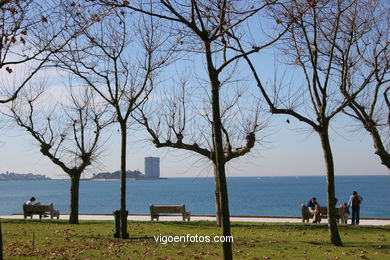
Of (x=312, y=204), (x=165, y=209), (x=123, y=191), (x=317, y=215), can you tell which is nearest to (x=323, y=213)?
(x=317, y=215)

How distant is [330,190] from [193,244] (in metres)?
4.03

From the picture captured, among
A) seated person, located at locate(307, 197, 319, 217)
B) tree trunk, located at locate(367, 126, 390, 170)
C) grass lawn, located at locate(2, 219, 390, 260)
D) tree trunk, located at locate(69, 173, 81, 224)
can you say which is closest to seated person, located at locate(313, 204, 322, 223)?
seated person, located at locate(307, 197, 319, 217)

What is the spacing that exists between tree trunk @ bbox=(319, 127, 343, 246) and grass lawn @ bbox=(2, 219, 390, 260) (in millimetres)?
334

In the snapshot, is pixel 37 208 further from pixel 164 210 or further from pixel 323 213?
pixel 323 213

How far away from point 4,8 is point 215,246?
25.4 ft

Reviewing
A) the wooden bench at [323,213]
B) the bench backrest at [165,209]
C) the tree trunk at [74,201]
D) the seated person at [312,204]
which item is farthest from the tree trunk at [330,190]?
the tree trunk at [74,201]

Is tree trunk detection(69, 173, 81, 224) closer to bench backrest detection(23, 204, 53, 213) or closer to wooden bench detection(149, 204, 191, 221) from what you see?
bench backrest detection(23, 204, 53, 213)

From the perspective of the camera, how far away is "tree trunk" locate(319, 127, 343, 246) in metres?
13.2

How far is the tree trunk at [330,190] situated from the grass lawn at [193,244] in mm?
334

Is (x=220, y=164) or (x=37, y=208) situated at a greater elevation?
(x=220, y=164)

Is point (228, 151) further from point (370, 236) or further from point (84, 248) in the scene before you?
point (84, 248)

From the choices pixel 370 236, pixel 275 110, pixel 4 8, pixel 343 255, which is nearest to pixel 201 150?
pixel 275 110

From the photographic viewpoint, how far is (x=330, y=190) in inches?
524

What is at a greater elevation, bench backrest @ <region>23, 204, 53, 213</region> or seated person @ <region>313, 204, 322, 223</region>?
bench backrest @ <region>23, 204, 53, 213</region>
